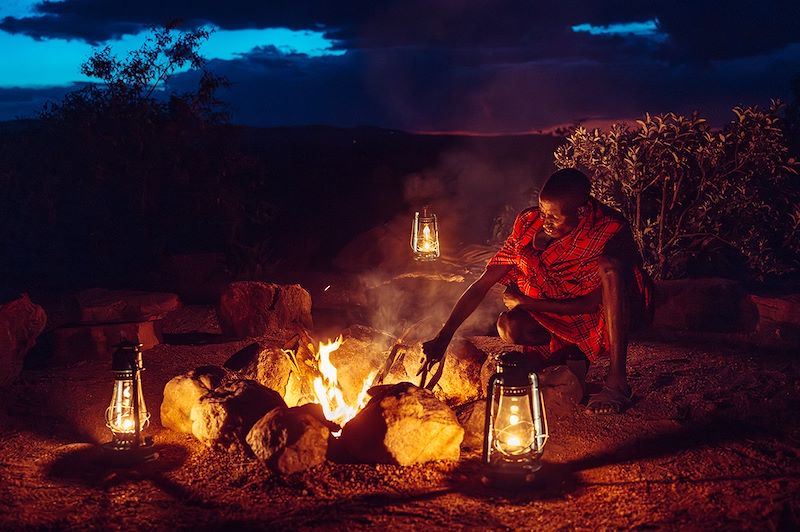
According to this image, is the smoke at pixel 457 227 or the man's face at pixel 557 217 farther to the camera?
the smoke at pixel 457 227

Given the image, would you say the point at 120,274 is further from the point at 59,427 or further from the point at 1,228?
the point at 59,427

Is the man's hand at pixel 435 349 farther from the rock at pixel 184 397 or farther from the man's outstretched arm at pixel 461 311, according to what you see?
the rock at pixel 184 397

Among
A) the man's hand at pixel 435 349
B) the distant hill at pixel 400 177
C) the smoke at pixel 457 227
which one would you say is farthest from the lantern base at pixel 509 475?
the distant hill at pixel 400 177

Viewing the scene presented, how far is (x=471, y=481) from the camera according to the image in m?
3.94

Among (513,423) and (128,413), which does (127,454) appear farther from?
(513,423)

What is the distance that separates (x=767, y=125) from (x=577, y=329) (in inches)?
179

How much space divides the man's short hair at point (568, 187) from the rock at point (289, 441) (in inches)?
78.6

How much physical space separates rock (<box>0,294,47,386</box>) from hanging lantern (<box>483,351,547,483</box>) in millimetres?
4296

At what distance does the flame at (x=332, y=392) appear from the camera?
5.11 metres

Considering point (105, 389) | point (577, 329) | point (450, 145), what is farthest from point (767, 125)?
point (450, 145)

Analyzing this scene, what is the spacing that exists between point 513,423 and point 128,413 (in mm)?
2299

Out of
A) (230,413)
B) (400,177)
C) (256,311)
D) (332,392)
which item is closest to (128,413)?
(230,413)

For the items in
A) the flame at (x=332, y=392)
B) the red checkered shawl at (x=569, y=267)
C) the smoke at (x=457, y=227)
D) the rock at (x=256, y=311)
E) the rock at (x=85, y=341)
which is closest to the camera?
the red checkered shawl at (x=569, y=267)

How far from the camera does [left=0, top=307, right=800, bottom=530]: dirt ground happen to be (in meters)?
3.44
